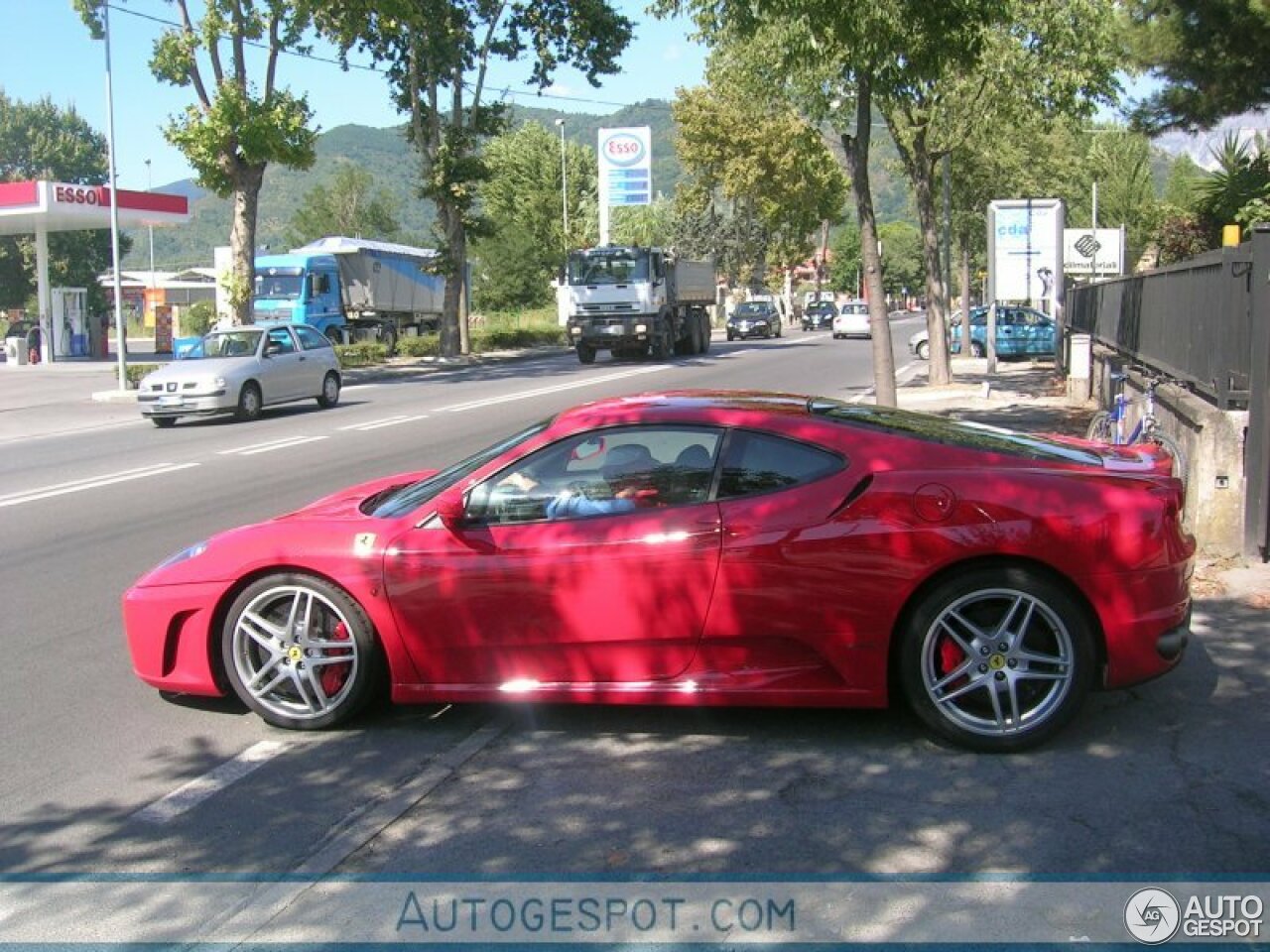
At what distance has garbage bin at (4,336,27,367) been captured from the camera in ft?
135

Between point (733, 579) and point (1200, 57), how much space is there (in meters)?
16.6

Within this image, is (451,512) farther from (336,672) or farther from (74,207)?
(74,207)

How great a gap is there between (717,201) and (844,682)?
256 ft

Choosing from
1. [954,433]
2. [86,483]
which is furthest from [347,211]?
[954,433]

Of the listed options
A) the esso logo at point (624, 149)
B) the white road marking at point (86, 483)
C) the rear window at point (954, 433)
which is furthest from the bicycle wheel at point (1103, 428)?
the esso logo at point (624, 149)

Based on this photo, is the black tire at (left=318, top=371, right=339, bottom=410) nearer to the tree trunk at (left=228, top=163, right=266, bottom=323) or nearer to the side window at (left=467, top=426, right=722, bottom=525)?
the tree trunk at (left=228, top=163, right=266, bottom=323)

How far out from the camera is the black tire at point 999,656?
470 cm

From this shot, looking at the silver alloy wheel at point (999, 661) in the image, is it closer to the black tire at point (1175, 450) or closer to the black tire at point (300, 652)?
the black tire at point (300, 652)

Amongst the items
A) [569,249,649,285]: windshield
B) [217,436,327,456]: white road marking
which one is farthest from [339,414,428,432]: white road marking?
[569,249,649,285]: windshield

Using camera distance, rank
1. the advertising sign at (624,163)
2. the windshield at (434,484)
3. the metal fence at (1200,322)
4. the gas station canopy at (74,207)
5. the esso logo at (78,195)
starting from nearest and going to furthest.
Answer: the windshield at (434,484), the metal fence at (1200,322), the gas station canopy at (74,207), the esso logo at (78,195), the advertising sign at (624,163)

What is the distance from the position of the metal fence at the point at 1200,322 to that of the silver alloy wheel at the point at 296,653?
18.6 ft

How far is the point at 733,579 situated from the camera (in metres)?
4.75

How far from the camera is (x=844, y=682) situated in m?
4.79

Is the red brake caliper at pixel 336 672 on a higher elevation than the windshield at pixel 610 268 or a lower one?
lower
